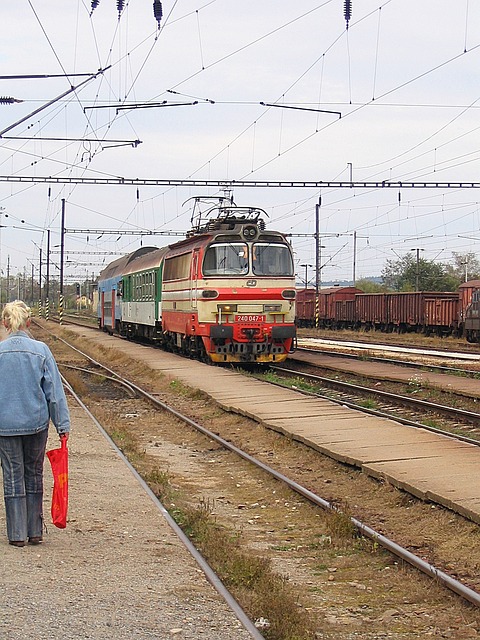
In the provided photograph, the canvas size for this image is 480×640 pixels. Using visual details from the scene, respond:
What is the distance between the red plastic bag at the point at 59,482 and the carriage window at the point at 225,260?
15.6 m

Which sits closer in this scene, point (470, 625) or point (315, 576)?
point (470, 625)

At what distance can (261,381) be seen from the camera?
2059 centimetres

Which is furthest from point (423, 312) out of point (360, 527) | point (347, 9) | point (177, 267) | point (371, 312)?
point (360, 527)

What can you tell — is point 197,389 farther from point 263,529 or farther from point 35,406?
point 35,406

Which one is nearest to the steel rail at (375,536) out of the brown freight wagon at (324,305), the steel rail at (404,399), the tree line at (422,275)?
the steel rail at (404,399)

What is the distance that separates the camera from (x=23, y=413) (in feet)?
21.3

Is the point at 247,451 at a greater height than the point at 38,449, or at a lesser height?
lesser

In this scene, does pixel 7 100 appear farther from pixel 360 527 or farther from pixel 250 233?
pixel 360 527

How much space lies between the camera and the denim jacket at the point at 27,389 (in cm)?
650

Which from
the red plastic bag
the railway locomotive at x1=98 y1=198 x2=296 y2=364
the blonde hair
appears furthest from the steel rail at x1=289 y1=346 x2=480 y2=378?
the blonde hair

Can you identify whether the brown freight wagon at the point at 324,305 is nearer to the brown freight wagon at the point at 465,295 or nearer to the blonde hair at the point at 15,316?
the brown freight wagon at the point at 465,295

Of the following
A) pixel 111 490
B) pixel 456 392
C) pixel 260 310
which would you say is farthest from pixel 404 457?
pixel 260 310

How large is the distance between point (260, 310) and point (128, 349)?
467 inches

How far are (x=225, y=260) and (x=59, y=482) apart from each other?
621 inches
